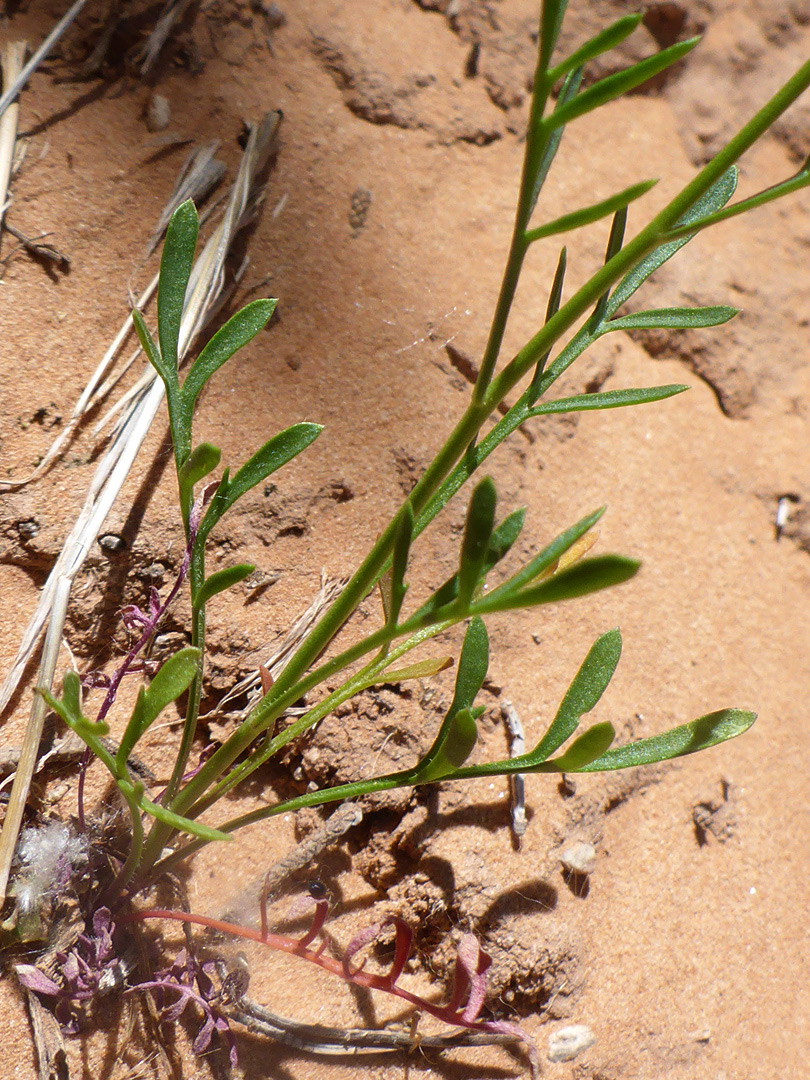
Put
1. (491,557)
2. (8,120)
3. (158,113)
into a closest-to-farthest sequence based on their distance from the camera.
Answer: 1. (491,557)
2. (8,120)
3. (158,113)

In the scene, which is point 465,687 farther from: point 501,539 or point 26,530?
point 26,530

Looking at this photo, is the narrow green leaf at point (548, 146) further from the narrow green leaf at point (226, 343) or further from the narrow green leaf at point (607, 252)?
the narrow green leaf at point (226, 343)

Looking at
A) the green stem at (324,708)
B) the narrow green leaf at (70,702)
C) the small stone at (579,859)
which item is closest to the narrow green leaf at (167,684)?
the narrow green leaf at (70,702)

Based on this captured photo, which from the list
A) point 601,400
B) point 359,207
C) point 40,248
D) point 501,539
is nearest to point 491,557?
point 501,539

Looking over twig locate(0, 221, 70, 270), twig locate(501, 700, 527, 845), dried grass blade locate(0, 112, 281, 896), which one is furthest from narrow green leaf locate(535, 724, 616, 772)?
twig locate(0, 221, 70, 270)

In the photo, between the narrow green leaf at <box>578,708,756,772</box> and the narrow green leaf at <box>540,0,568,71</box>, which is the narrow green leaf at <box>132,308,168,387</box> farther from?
the narrow green leaf at <box>578,708,756,772</box>

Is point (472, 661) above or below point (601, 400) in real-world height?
below

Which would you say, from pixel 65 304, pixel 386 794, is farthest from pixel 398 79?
pixel 386 794
